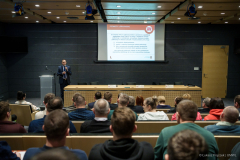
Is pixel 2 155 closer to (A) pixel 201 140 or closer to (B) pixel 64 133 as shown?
(B) pixel 64 133

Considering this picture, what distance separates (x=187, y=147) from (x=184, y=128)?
75 cm

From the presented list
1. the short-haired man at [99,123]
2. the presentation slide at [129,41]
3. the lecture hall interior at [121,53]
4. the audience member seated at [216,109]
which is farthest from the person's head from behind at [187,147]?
the presentation slide at [129,41]

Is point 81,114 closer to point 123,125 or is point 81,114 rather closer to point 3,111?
point 3,111

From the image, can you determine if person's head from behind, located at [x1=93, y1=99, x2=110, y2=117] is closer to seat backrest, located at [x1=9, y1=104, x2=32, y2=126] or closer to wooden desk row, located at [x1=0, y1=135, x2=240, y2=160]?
wooden desk row, located at [x1=0, y1=135, x2=240, y2=160]

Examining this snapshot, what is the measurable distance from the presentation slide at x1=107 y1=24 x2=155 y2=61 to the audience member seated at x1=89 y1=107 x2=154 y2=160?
7108mm

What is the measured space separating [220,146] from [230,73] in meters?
8.04

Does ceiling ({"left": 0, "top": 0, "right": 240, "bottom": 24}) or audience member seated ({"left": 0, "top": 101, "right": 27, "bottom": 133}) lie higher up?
ceiling ({"left": 0, "top": 0, "right": 240, "bottom": 24})

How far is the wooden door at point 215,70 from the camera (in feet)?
28.1

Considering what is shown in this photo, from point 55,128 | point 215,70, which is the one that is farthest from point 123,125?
point 215,70

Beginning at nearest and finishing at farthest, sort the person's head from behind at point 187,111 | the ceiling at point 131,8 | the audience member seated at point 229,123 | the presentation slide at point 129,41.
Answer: the person's head from behind at point 187,111, the audience member seated at point 229,123, the ceiling at point 131,8, the presentation slide at point 129,41

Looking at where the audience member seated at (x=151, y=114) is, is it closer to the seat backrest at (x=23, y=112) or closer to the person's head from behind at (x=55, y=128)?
the person's head from behind at (x=55, y=128)

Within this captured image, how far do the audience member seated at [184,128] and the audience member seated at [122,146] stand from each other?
194mm

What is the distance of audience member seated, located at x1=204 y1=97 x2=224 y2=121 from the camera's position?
9.18ft

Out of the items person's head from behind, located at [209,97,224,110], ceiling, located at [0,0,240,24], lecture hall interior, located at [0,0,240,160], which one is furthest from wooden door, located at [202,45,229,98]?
person's head from behind, located at [209,97,224,110]
